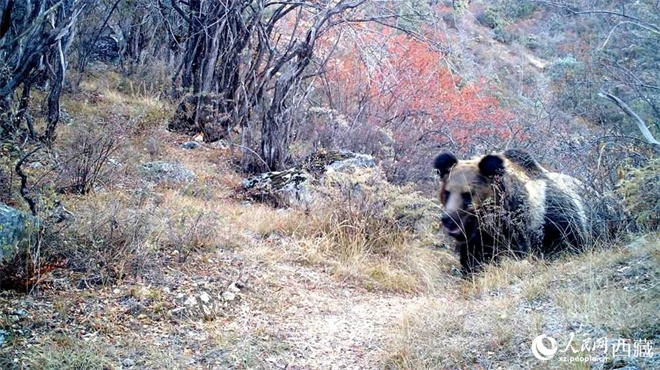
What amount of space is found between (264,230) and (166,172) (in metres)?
2.39

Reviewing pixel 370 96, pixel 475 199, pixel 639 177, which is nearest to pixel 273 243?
pixel 475 199

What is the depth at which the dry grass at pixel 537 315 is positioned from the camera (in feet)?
11.9

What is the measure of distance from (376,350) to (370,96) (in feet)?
29.4

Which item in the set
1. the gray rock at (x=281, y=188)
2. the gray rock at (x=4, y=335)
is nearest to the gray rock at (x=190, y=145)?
the gray rock at (x=281, y=188)

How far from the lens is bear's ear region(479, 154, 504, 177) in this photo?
240 inches

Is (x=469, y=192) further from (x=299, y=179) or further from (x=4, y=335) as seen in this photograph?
(x=4, y=335)

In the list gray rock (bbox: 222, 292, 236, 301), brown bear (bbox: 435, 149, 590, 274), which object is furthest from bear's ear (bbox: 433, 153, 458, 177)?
gray rock (bbox: 222, 292, 236, 301)

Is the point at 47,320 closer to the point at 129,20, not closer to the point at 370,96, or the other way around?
the point at 370,96

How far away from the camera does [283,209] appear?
7.86 m

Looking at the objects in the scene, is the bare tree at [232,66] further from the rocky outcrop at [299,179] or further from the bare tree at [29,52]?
the bare tree at [29,52]

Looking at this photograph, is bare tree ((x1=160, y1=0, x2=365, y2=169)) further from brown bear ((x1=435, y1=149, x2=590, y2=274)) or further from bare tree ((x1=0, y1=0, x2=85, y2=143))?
brown bear ((x1=435, y1=149, x2=590, y2=274))

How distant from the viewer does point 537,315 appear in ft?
13.1

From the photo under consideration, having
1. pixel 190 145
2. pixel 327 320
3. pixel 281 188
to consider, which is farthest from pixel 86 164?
pixel 327 320

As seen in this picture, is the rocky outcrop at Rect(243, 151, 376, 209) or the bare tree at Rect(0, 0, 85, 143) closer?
the bare tree at Rect(0, 0, 85, 143)
